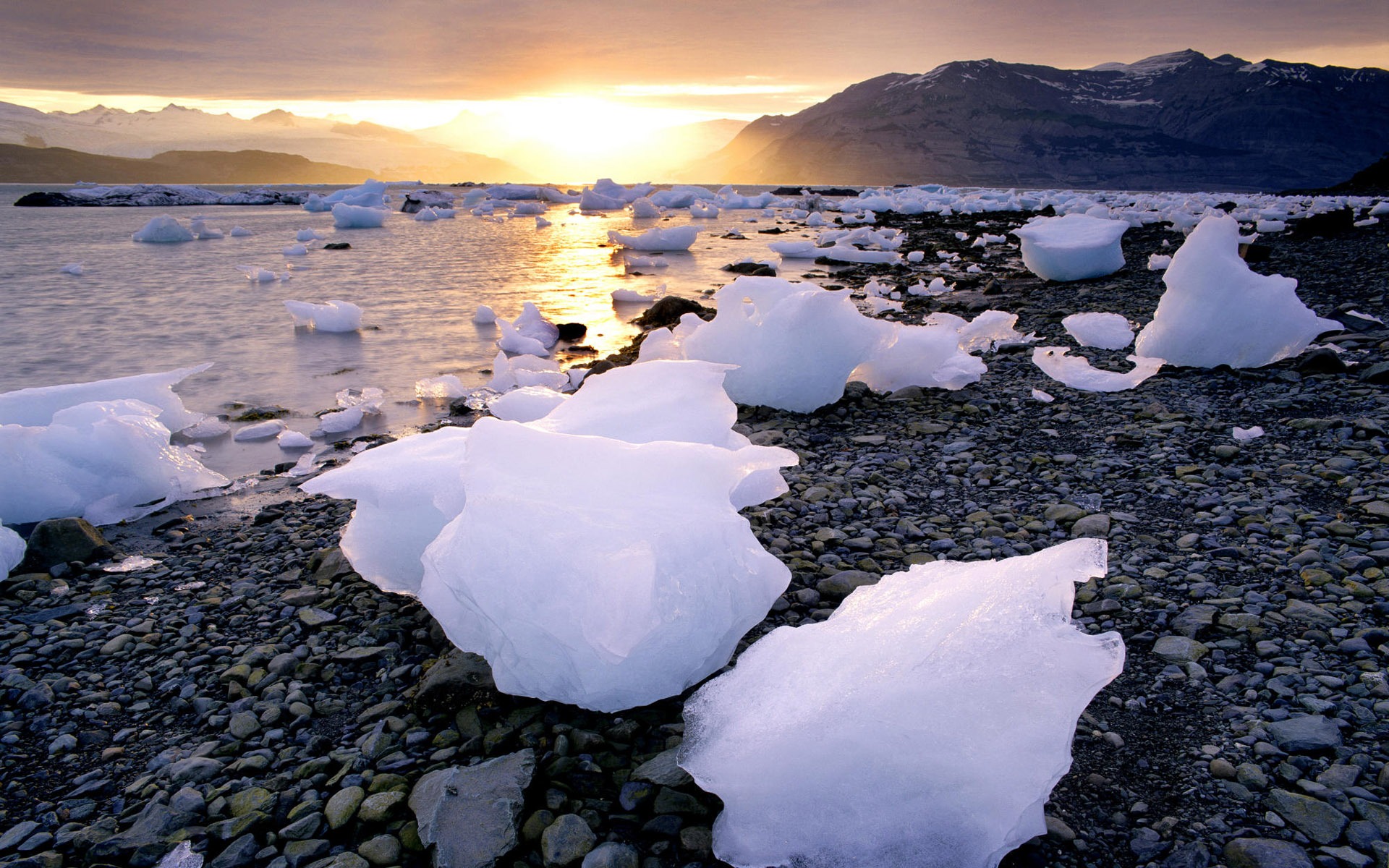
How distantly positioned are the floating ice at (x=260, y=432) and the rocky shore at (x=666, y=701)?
1448 millimetres

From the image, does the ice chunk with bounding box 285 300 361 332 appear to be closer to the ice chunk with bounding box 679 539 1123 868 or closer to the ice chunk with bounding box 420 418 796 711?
the ice chunk with bounding box 420 418 796 711

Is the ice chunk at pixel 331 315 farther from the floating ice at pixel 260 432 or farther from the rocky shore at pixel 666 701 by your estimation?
the rocky shore at pixel 666 701

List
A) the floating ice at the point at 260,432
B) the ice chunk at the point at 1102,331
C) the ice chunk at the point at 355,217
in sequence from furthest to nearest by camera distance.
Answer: the ice chunk at the point at 355,217
the ice chunk at the point at 1102,331
the floating ice at the point at 260,432

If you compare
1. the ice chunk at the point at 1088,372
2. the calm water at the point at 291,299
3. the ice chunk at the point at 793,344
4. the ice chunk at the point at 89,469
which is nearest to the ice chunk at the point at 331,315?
the calm water at the point at 291,299

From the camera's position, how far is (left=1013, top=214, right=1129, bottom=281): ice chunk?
31.2 ft

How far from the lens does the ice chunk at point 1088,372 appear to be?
207 inches

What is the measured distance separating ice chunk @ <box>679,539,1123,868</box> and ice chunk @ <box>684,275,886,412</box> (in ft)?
10.7

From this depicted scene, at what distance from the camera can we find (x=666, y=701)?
228cm

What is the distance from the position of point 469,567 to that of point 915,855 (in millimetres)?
1364

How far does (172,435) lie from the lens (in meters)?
5.55

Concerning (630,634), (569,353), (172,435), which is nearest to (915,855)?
(630,634)

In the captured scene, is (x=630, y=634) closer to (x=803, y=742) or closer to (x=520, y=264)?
(x=803, y=742)

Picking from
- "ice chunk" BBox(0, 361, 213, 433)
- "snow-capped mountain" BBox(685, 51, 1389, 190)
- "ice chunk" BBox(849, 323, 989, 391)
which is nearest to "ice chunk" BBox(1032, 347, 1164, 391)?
"ice chunk" BBox(849, 323, 989, 391)

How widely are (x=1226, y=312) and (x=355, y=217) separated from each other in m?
27.5
